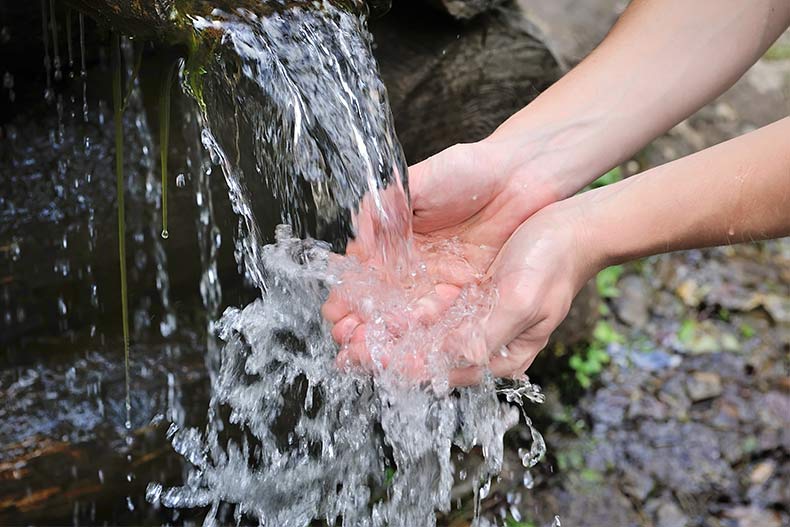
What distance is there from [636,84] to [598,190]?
13.2 inches

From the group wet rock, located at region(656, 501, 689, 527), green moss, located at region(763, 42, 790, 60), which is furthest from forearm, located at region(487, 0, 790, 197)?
green moss, located at region(763, 42, 790, 60)

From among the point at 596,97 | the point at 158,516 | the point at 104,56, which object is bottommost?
the point at 158,516

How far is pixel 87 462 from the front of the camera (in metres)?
2.51

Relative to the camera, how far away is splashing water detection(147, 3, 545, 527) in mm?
1984

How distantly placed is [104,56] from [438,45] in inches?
40.8

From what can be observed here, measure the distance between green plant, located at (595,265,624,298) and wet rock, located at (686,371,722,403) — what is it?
475 mm

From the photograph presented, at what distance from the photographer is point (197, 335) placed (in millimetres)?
2818

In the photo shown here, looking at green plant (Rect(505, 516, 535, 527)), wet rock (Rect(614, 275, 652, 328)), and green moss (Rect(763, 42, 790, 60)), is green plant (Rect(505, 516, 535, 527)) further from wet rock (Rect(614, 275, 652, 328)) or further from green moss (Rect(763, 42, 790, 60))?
green moss (Rect(763, 42, 790, 60))

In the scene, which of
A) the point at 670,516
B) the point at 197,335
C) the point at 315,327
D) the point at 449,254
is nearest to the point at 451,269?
the point at 449,254

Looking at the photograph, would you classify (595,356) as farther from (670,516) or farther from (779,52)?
(779,52)

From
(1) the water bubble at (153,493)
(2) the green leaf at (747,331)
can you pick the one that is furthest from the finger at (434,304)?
(2) the green leaf at (747,331)

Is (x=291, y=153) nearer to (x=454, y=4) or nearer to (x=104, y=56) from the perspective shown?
(x=104, y=56)

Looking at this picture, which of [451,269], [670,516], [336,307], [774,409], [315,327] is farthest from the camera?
[774,409]

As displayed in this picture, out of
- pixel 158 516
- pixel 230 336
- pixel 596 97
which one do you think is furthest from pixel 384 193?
pixel 158 516
